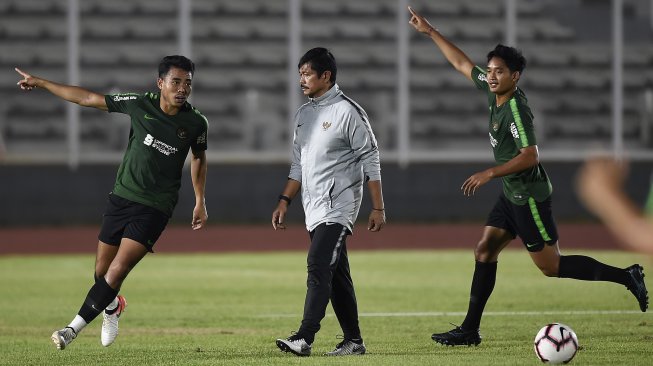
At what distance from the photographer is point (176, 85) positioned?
28.8 ft

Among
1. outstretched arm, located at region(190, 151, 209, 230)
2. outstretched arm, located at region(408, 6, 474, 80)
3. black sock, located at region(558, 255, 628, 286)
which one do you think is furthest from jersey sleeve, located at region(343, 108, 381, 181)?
black sock, located at region(558, 255, 628, 286)

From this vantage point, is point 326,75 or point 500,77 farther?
point 500,77

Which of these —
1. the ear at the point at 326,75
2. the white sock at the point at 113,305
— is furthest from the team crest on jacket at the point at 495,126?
the white sock at the point at 113,305

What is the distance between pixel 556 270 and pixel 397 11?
20243 mm

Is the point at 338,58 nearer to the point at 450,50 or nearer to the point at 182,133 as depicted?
the point at 450,50

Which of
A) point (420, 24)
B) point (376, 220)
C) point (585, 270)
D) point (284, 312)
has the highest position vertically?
point (420, 24)

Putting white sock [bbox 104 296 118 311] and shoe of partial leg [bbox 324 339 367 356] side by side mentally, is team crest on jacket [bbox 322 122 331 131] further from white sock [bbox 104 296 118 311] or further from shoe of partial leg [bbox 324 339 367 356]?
white sock [bbox 104 296 118 311]

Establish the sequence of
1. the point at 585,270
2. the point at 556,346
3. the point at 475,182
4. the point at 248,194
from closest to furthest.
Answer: the point at 556,346 → the point at 475,182 → the point at 585,270 → the point at 248,194

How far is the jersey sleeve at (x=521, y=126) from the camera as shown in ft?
28.5

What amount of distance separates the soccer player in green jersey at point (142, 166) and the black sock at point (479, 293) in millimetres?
2352

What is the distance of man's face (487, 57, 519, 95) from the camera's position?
29.2ft

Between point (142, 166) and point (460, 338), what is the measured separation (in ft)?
8.92

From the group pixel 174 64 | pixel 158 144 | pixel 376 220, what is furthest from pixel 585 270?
pixel 174 64

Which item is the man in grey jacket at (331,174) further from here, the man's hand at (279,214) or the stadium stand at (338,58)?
the stadium stand at (338,58)
